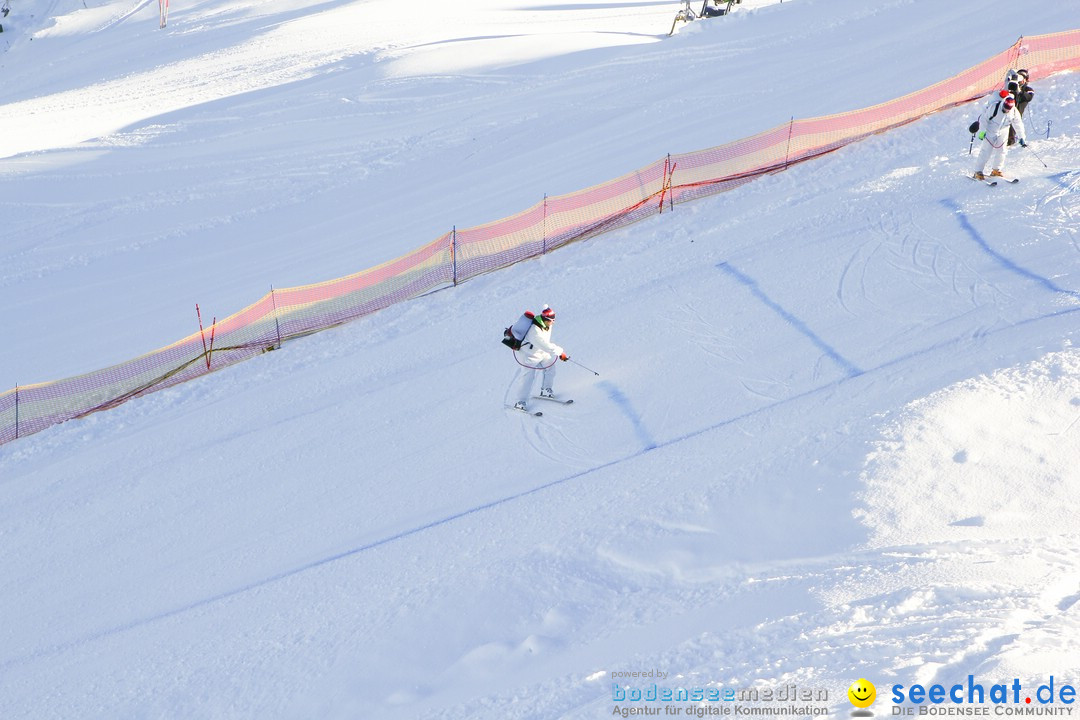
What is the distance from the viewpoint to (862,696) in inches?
306

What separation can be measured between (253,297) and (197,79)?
38.3ft

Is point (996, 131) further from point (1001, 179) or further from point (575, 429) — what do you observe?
point (575, 429)

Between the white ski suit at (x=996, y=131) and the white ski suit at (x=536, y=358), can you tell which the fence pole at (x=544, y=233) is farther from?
the white ski suit at (x=996, y=131)

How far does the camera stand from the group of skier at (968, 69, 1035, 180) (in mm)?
14203

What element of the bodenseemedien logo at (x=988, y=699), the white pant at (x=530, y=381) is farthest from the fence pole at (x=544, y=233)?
the bodenseemedien logo at (x=988, y=699)

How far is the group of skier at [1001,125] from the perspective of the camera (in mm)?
14203

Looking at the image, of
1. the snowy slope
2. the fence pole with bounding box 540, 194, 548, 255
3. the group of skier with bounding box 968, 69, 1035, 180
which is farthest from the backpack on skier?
the group of skier with bounding box 968, 69, 1035, 180

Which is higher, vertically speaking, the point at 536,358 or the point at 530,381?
the point at 536,358

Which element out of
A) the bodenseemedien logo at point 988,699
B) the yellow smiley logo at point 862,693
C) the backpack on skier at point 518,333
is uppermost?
the backpack on skier at point 518,333

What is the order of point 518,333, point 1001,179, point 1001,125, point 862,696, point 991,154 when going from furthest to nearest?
point 1001,179
point 991,154
point 1001,125
point 518,333
point 862,696

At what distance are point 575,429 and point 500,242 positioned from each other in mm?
4756

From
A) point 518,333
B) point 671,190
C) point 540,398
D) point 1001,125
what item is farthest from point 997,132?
point 518,333

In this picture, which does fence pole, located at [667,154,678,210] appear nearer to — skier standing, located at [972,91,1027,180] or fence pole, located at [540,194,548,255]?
fence pole, located at [540,194,548,255]

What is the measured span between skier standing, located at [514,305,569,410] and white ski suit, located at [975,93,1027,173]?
7.15 meters
